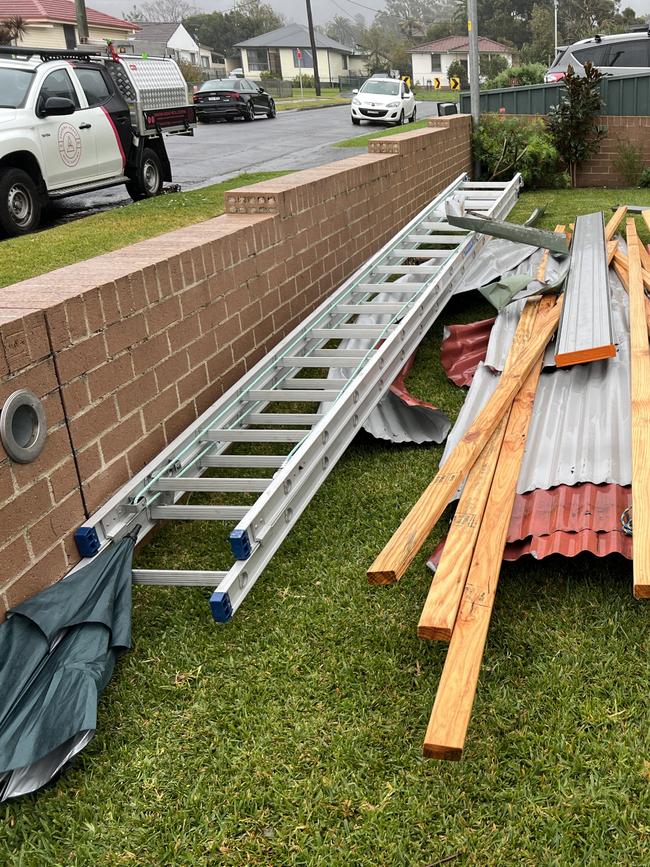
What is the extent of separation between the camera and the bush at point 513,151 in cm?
1441

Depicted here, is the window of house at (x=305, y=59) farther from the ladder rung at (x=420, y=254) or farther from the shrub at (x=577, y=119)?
the ladder rung at (x=420, y=254)

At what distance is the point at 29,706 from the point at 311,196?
4712 mm

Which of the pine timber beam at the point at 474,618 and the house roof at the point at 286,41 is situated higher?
the house roof at the point at 286,41

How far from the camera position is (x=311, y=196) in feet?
22.0

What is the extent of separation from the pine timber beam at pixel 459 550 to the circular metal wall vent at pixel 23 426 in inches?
62.3

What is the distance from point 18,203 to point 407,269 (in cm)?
551

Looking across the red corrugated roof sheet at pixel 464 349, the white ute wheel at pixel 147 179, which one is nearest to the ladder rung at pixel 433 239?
the red corrugated roof sheet at pixel 464 349

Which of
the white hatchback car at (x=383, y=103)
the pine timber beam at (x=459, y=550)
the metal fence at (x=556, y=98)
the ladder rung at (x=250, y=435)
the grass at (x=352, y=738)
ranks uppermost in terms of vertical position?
the white hatchback car at (x=383, y=103)

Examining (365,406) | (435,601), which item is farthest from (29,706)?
(365,406)

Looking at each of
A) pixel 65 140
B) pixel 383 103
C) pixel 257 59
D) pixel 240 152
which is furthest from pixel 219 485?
pixel 257 59

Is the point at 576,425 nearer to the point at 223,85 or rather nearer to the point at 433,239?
the point at 433,239

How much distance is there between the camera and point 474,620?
3.05m

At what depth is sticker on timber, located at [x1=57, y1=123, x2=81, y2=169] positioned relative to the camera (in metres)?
11.2

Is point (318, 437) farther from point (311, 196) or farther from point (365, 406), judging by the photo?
point (311, 196)
